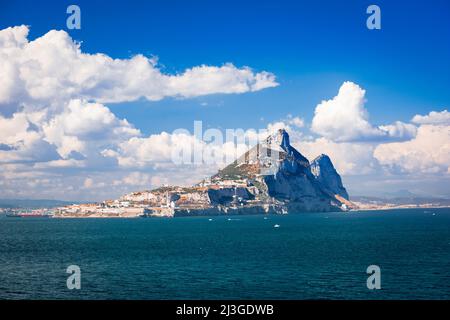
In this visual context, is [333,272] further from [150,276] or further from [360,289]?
[150,276]

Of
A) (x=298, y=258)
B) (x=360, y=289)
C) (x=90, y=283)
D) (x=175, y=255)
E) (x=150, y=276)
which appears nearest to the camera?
(x=360, y=289)

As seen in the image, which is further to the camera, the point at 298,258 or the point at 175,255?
the point at 175,255
